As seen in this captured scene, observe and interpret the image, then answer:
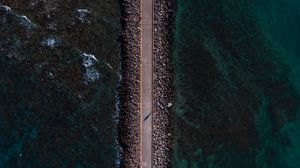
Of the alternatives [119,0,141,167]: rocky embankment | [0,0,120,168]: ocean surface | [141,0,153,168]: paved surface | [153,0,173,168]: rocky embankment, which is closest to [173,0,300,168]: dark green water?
[153,0,173,168]: rocky embankment

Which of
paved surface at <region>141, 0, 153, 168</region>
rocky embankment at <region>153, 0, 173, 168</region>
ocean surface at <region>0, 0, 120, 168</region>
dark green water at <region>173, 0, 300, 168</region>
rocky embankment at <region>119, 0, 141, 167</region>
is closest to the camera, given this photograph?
ocean surface at <region>0, 0, 120, 168</region>

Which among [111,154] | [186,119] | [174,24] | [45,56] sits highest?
→ [174,24]

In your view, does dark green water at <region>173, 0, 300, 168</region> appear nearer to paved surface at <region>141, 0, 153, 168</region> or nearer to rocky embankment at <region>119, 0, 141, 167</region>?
paved surface at <region>141, 0, 153, 168</region>

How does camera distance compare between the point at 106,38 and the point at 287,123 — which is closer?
the point at 106,38

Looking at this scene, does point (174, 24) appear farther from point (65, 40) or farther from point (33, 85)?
point (33, 85)

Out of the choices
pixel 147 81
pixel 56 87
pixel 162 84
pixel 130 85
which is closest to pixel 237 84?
pixel 162 84

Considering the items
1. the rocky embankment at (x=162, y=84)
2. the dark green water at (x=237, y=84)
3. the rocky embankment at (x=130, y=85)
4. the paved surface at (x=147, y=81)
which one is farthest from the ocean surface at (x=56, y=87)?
the dark green water at (x=237, y=84)

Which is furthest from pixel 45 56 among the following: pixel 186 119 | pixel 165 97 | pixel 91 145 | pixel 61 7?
pixel 186 119
